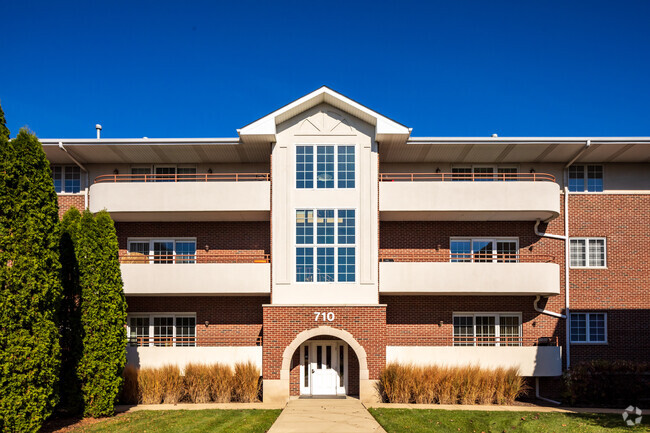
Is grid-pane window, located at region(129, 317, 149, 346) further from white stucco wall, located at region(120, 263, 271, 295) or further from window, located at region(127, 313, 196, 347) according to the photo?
white stucco wall, located at region(120, 263, 271, 295)

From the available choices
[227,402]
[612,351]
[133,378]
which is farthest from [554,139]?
[133,378]

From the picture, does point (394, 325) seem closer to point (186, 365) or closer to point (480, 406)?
point (480, 406)

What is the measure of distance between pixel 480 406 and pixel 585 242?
7868 millimetres

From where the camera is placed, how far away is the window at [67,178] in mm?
21473

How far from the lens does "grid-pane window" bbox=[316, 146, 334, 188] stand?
19.3m

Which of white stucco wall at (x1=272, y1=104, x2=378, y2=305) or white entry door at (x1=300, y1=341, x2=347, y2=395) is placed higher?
white stucco wall at (x1=272, y1=104, x2=378, y2=305)

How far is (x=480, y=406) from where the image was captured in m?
17.5

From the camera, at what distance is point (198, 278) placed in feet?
63.8

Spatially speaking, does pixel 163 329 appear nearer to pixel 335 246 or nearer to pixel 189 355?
pixel 189 355

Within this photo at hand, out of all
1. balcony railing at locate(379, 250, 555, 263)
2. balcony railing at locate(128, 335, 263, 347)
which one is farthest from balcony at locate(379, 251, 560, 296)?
balcony railing at locate(128, 335, 263, 347)

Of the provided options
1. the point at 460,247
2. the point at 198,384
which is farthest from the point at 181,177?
the point at 460,247

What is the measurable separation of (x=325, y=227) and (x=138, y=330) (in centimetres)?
805

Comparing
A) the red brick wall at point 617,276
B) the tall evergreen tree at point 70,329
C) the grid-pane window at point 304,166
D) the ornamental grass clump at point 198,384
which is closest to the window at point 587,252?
the red brick wall at point 617,276

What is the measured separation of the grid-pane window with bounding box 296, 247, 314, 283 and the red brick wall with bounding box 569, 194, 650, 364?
9.80 m
